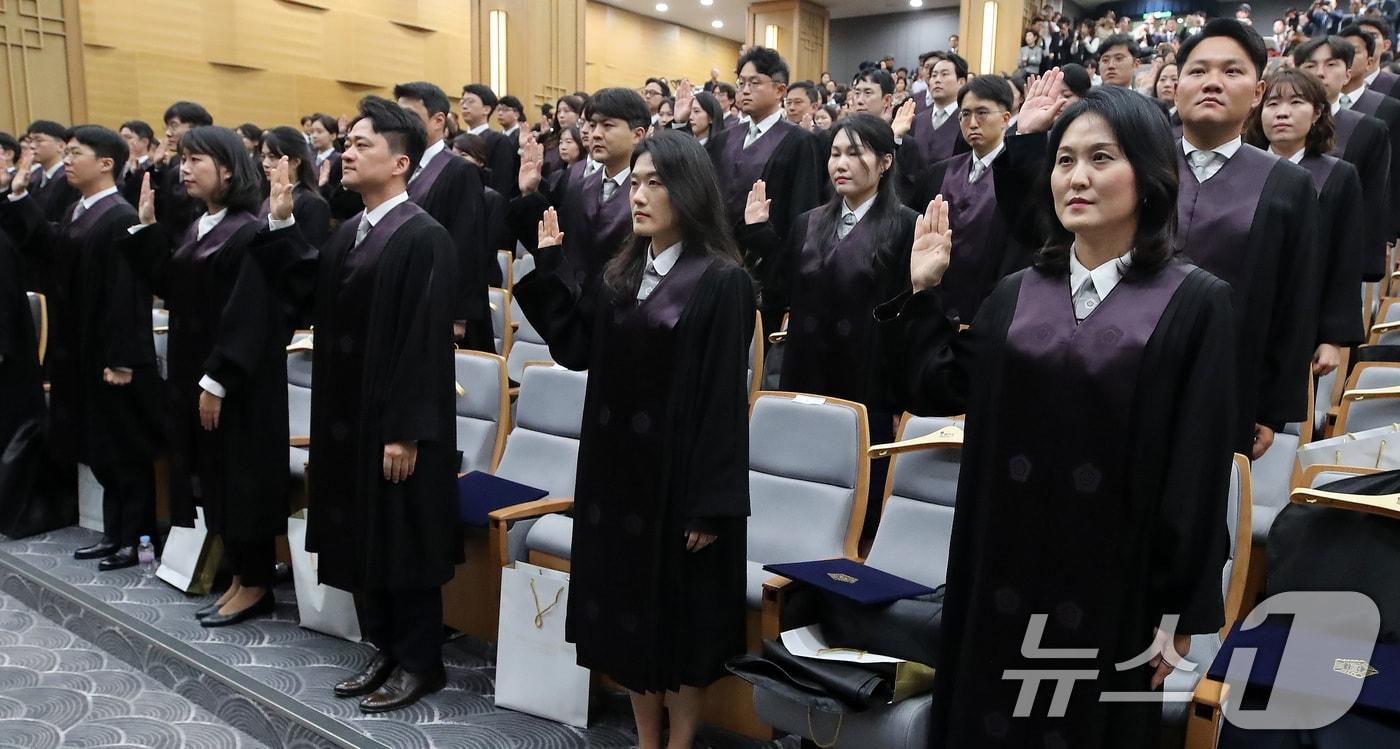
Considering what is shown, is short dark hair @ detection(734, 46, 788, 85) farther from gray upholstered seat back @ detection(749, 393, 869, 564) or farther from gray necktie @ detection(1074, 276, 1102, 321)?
gray necktie @ detection(1074, 276, 1102, 321)

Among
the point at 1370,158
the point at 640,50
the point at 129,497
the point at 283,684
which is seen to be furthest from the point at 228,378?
the point at 640,50

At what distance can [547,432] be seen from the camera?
3535 mm

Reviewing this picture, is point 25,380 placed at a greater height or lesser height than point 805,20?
lesser

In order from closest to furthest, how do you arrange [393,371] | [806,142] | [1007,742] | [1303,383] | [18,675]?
[1007,742] → [1303,383] → [393,371] → [18,675] → [806,142]

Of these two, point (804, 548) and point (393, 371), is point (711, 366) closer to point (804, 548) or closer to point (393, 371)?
point (804, 548)

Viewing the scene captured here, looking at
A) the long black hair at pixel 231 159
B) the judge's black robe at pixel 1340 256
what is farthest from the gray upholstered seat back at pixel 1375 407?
the long black hair at pixel 231 159

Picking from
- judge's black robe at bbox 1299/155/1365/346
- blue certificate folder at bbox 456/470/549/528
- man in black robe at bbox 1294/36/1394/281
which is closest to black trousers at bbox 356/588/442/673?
blue certificate folder at bbox 456/470/549/528

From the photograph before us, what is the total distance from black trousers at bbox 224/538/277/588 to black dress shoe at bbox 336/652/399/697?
0.72 m

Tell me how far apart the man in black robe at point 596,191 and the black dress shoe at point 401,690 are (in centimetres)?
142

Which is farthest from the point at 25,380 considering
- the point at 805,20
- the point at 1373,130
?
the point at 805,20

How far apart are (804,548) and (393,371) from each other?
120 cm

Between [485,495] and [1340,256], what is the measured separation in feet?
8.35

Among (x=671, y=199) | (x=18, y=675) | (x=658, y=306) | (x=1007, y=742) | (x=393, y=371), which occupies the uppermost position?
(x=671, y=199)

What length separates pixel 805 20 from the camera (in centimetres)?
1683
